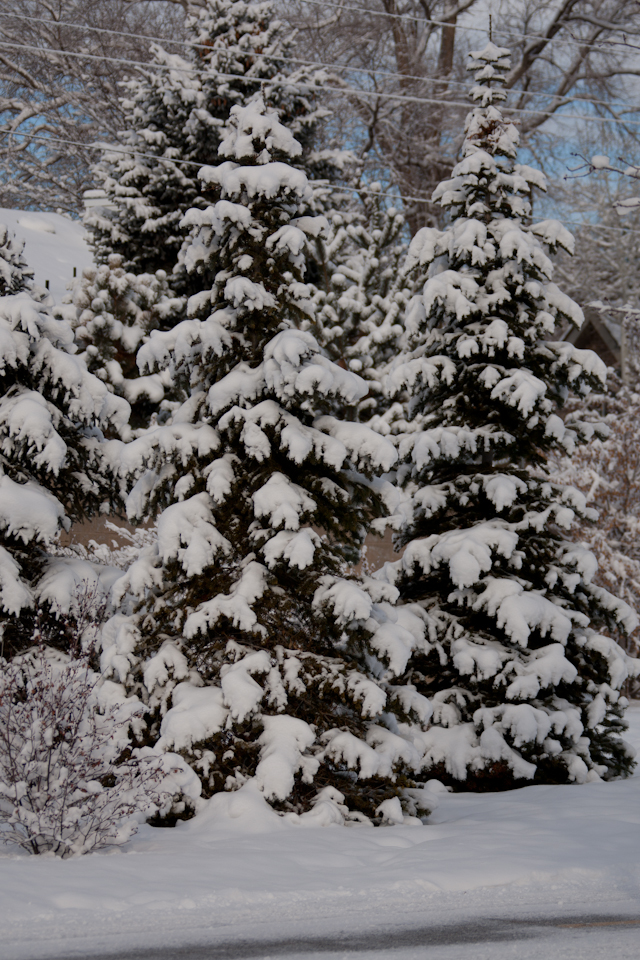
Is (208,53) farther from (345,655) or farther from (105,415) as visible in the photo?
(345,655)

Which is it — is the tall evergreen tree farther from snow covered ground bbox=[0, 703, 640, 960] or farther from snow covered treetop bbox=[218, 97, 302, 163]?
snow covered ground bbox=[0, 703, 640, 960]

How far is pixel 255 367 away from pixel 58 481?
2.31 m

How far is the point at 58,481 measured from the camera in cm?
896

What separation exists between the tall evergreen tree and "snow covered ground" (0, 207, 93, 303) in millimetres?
7816

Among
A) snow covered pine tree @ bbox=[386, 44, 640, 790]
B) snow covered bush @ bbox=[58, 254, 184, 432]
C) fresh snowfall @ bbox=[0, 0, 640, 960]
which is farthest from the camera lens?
snow covered bush @ bbox=[58, 254, 184, 432]

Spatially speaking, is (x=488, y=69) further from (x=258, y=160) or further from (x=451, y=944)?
(x=451, y=944)

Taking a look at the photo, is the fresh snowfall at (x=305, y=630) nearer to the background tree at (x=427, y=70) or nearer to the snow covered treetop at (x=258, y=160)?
the snow covered treetop at (x=258, y=160)

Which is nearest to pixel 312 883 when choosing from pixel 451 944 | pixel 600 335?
pixel 451 944

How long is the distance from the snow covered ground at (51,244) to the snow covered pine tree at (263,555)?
24912 millimetres

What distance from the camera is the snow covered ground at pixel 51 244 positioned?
110 ft

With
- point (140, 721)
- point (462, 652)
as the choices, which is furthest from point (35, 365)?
point (462, 652)

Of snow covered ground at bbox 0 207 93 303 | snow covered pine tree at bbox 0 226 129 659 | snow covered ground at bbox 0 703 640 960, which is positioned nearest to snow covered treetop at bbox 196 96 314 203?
snow covered pine tree at bbox 0 226 129 659

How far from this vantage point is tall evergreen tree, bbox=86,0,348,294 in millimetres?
23969

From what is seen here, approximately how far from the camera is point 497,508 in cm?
930
